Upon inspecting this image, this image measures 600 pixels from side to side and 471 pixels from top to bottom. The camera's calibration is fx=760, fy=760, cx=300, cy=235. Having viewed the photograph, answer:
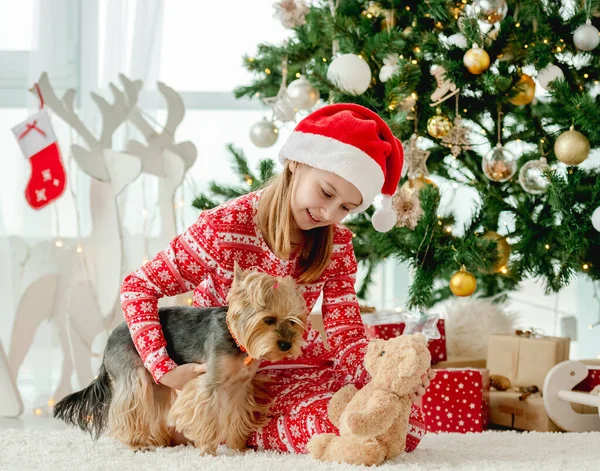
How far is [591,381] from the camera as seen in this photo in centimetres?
222

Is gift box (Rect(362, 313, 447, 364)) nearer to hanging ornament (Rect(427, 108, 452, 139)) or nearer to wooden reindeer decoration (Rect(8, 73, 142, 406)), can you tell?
hanging ornament (Rect(427, 108, 452, 139))

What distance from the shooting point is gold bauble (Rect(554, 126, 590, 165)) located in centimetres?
229

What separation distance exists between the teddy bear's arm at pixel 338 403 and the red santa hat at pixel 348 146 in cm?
40

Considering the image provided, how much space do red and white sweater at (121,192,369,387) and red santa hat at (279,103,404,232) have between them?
0.20 m

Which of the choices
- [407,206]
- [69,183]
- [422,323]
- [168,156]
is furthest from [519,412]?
[69,183]

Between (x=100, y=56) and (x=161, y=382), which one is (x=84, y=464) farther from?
(x=100, y=56)

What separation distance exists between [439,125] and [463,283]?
1.66ft

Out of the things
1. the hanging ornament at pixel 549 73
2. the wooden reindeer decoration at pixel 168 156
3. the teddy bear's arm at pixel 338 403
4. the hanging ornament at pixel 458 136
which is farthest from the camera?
the wooden reindeer decoration at pixel 168 156

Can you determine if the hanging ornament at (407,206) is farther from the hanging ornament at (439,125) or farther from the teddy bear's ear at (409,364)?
the teddy bear's ear at (409,364)

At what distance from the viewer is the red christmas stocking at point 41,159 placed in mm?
2576

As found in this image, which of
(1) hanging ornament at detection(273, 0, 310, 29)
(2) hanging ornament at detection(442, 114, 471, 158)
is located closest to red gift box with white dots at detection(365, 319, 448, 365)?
(2) hanging ornament at detection(442, 114, 471, 158)

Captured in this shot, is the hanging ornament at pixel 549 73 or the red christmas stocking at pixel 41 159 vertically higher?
the hanging ornament at pixel 549 73

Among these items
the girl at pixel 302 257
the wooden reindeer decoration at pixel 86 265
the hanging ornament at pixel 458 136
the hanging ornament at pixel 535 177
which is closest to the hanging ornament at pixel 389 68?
the hanging ornament at pixel 458 136

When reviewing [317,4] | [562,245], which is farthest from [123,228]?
[562,245]
